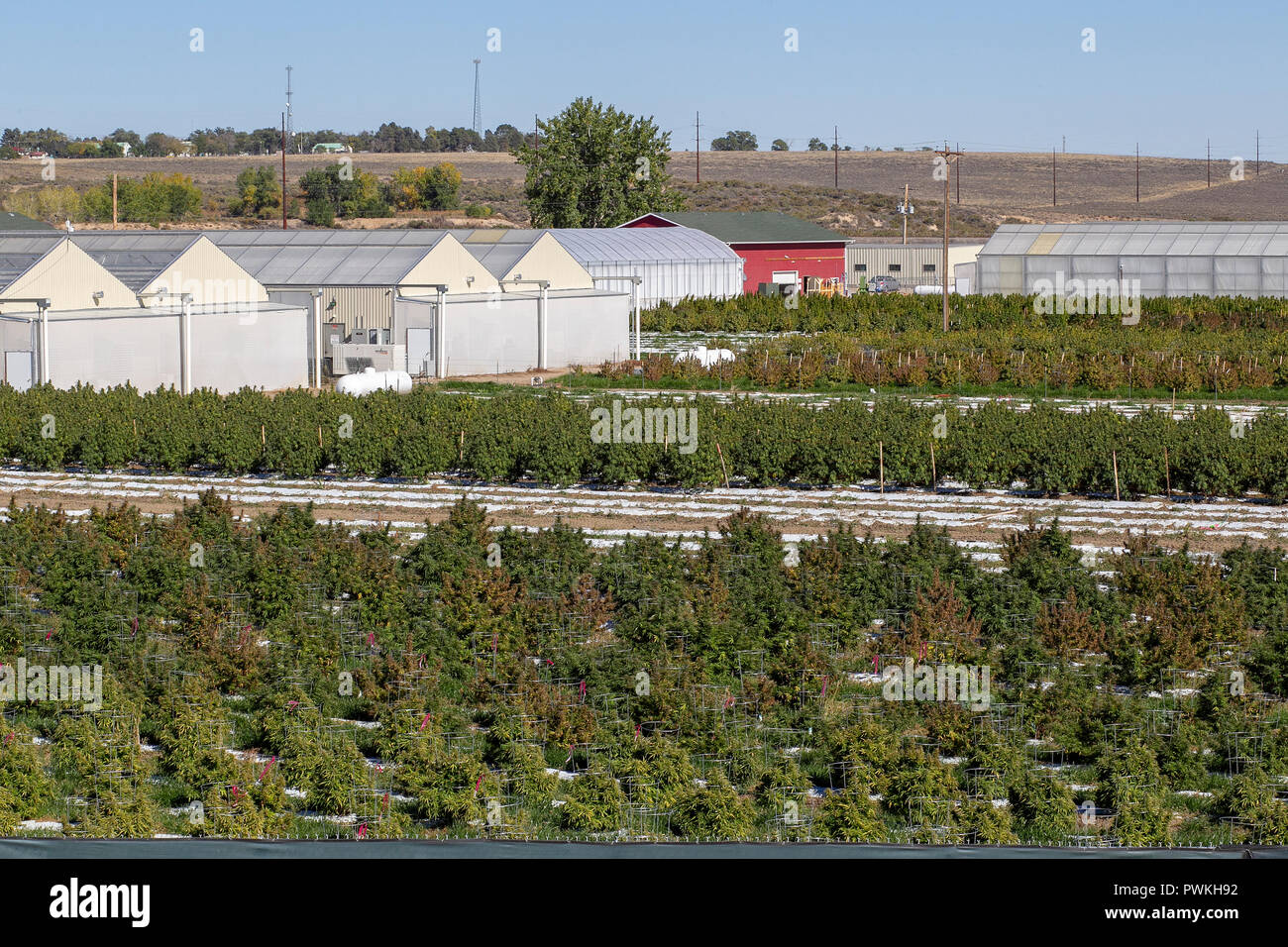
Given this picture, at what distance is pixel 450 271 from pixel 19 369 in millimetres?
15375

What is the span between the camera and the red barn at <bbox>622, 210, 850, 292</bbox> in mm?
77125

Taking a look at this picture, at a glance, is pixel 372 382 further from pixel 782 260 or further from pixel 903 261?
pixel 903 261

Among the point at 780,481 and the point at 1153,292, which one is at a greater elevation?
the point at 1153,292

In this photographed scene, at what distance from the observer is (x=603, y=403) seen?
97.1 ft

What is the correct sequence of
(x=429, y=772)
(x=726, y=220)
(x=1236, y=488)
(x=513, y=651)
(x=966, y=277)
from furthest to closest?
(x=966, y=277), (x=726, y=220), (x=1236, y=488), (x=513, y=651), (x=429, y=772)

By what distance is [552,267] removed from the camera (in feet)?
163

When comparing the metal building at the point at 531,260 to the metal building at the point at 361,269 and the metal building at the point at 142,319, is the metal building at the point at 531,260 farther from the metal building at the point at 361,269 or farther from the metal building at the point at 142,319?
the metal building at the point at 142,319

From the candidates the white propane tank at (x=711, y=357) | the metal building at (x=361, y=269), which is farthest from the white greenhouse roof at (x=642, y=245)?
the white propane tank at (x=711, y=357)

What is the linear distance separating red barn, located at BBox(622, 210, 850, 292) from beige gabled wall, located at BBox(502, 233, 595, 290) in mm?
25345

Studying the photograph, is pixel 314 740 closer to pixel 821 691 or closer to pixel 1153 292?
pixel 821 691
